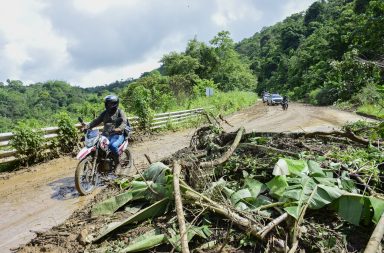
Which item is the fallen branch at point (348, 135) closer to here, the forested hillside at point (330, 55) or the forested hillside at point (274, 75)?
the forested hillside at point (274, 75)

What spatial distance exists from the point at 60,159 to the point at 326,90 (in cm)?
3536

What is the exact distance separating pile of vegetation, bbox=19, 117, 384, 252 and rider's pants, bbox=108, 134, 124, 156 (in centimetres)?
209

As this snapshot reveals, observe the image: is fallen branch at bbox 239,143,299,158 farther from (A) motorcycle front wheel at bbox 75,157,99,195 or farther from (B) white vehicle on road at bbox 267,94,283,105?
(B) white vehicle on road at bbox 267,94,283,105

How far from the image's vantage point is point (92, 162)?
6.90 m

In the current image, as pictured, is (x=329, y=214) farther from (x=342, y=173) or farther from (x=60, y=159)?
(x=60, y=159)

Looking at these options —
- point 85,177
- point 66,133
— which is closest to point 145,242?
point 85,177

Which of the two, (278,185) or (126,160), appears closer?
(278,185)

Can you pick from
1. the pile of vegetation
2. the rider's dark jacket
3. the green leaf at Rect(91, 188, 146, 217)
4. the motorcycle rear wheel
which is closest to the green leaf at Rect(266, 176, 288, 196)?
the pile of vegetation

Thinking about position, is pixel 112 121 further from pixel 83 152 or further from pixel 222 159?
pixel 222 159

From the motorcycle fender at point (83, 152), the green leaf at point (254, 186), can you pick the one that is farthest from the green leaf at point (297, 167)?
the motorcycle fender at point (83, 152)

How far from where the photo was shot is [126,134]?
8.01 meters

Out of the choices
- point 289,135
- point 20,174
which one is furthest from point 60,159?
point 289,135

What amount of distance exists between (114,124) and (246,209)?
470cm

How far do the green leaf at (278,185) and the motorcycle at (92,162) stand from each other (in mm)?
3851
